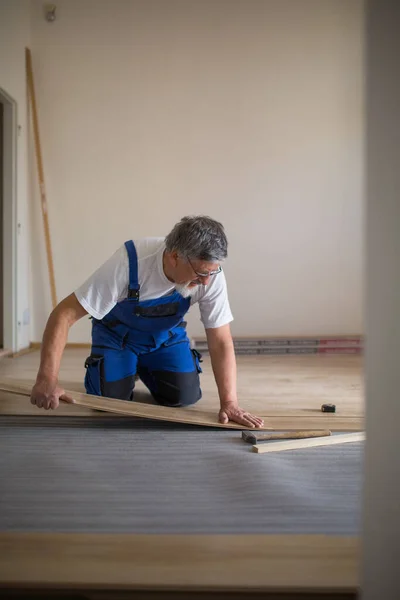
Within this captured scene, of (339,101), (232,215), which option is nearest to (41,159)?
(232,215)

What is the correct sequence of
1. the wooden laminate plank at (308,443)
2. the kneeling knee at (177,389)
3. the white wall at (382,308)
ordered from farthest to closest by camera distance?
the kneeling knee at (177,389) < the wooden laminate plank at (308,443) < the white wall at (382,308)

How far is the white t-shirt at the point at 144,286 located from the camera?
2213 mm

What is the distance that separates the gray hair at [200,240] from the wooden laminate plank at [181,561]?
3.56 feet

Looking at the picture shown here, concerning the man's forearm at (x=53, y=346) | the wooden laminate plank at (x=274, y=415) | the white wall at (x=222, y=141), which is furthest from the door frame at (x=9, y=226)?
the man's forearm at (x=53, y=346)

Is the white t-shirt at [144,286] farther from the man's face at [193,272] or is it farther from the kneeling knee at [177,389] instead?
the kneeling knee at [177,389]

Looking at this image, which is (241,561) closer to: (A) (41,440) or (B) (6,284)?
(A) (41,440)

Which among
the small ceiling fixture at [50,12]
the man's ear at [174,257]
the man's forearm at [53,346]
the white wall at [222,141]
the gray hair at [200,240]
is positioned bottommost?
the man's forearm at [53,346]

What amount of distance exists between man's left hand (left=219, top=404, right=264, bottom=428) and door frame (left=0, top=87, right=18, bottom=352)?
308 centimetres

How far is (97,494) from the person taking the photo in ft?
5.05

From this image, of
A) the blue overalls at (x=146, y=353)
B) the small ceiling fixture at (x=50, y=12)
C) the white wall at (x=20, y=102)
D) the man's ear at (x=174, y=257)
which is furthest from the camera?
the small ceiling fixture at (x=50, y=12)

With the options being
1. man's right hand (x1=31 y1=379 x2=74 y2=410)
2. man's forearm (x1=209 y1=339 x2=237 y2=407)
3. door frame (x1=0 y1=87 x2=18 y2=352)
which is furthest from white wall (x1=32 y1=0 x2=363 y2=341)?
man's right hand (x1=31 y1=379 x2=74 y2=410)

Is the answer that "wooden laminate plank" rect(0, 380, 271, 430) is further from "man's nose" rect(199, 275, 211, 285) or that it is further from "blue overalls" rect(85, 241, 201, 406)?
"man's nose" rect(199, 275, 211, 285)

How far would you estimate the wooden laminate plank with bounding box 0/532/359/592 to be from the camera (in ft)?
3.48

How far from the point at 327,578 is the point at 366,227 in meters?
0.69
